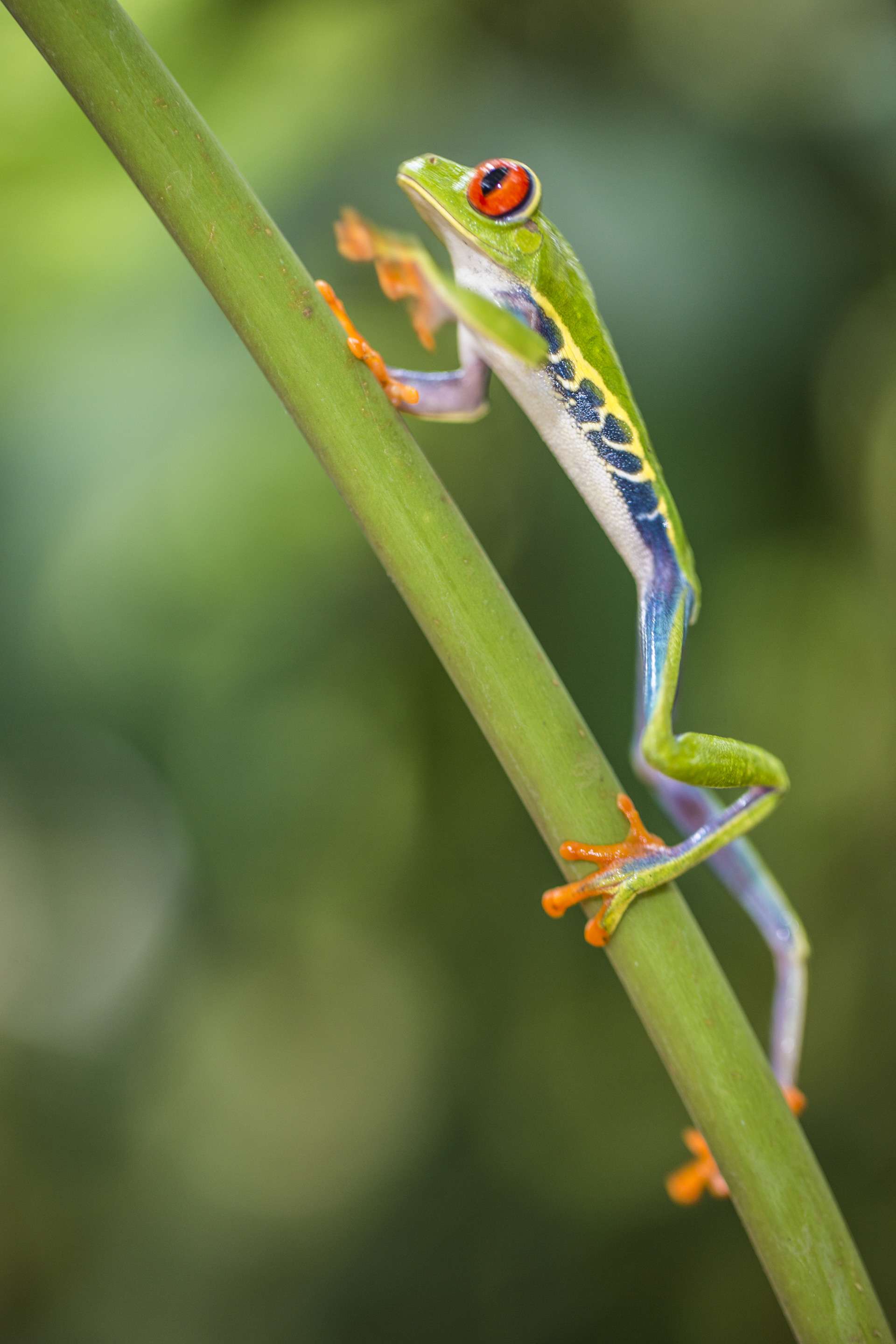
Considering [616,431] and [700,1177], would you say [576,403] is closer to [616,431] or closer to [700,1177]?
[616,431]

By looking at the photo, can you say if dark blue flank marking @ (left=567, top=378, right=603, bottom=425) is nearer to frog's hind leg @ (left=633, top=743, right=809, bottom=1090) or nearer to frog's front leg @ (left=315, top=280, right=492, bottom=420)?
frog's front leg @ (left=315, top=280, right=492, bottom=420)

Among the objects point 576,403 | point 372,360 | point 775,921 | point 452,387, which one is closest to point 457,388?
point 452,387

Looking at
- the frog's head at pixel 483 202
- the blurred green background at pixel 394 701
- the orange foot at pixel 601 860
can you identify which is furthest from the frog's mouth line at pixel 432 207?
the blurred green background at pixel 394 701

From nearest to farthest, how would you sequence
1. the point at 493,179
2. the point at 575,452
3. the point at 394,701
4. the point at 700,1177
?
the point at 493,179, the point at 575,452, the point at 700,1177, the point at 394,701

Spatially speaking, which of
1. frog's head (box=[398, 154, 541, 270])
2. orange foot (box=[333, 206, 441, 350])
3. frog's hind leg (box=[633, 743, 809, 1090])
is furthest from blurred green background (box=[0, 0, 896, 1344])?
frog's head (box=[398, 154, 541, 270])

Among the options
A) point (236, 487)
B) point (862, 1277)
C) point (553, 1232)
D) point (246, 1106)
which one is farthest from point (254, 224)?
point (553, 1232)

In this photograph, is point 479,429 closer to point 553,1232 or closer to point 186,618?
point 186,618
